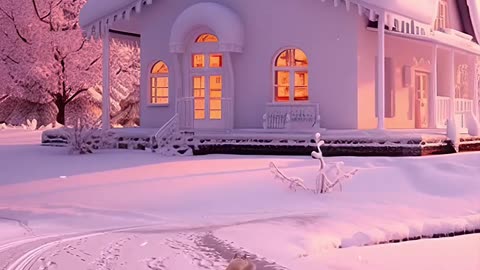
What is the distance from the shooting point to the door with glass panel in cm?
2073

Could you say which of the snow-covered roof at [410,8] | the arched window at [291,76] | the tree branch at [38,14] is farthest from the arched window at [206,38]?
the tree branch at [38,14]

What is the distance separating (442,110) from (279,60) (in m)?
6.07

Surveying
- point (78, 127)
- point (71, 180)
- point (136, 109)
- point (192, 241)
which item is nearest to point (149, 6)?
point (78, 127)

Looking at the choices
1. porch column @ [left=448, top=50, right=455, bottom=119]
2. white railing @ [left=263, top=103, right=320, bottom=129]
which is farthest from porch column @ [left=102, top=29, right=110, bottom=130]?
porch column @ [left=448, top=50, right=455, bottom=119]

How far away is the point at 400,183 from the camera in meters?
12.8

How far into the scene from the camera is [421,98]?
2341 centimetres

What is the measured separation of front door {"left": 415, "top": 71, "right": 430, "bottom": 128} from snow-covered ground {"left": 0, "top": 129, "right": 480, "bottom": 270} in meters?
7.43

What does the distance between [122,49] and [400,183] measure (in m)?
24.2

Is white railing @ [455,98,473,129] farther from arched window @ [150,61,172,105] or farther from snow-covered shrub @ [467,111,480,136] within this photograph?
arched window @ [150,61,172,105]

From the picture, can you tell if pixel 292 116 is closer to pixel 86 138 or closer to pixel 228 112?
pixel 228 112

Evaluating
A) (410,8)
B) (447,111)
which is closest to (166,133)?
(410,8)

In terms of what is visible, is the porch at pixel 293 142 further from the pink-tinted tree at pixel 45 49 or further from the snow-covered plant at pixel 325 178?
the pink-tinted tree at pixel 45 49

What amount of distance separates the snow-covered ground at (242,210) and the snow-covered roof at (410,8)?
3967 mm

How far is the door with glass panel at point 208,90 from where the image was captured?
2073cm
